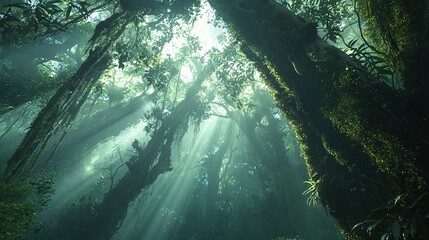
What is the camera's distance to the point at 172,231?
2736 cm

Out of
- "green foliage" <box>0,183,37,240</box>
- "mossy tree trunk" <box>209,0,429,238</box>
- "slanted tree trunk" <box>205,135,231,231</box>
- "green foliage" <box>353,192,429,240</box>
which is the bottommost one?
"green foliage" <box>0,183,37,240</box>

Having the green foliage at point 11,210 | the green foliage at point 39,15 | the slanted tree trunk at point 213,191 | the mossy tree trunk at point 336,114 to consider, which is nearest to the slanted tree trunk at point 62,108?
the green foliage at point 11,210

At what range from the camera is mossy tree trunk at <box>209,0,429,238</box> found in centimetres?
333

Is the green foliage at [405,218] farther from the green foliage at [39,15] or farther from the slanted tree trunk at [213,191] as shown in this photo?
the slanted tree trunk at [213,191]

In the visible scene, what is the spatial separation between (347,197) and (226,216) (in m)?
19.8

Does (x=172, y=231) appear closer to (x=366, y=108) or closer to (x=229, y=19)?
(x=229, y=19)

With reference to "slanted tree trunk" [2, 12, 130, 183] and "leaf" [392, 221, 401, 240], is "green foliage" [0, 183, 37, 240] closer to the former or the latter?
"slanted tree trunk" [2, 12, 130, 183]

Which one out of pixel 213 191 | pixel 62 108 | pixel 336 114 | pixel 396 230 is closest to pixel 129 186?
pixel 62 108

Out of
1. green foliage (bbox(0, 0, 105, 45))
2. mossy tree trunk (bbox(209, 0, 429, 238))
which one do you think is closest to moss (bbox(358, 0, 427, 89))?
mossy tree trunk (bbox(209, 0, 429, 238))

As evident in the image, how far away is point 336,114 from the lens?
4.19m

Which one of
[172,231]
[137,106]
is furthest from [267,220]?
[137,106]

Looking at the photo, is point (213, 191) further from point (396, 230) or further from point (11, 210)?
point (396, 230)

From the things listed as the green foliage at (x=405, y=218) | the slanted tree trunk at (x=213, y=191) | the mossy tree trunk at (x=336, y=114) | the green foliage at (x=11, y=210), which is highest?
the slanted tree trunk at (x=213, y=191)

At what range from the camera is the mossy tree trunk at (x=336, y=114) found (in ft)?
10.9
